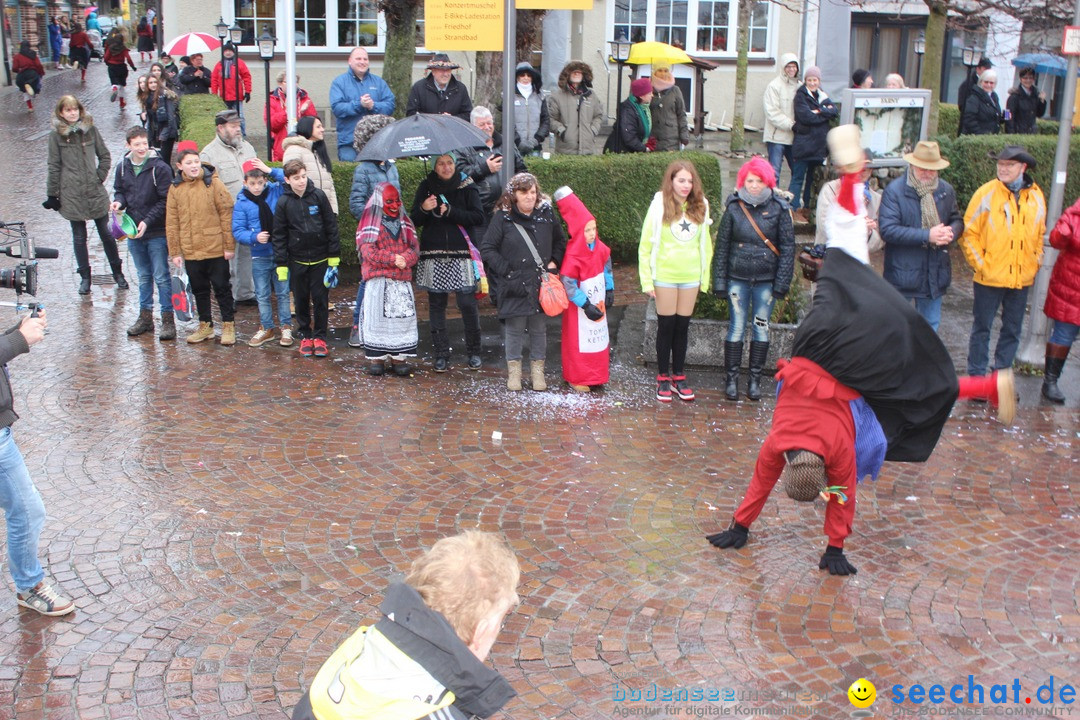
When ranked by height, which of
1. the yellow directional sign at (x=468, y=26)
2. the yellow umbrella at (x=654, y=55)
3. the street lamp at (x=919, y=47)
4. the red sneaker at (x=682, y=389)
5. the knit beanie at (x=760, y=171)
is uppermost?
the street lamp at (x=919, y=47)

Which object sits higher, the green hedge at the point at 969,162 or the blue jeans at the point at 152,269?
the green hedge at the point at 969,162

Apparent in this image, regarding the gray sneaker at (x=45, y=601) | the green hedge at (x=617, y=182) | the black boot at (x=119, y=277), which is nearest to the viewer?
the gray sneaker at (x=45, y=601)

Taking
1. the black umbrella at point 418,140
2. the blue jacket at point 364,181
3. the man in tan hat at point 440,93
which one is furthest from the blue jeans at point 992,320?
the man in tan hat at point 440,93

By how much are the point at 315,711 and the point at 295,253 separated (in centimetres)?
670

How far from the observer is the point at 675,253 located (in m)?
8.35

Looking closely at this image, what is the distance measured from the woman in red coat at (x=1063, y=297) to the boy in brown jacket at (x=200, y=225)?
6770mm

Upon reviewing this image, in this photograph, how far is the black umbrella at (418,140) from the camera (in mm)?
8500

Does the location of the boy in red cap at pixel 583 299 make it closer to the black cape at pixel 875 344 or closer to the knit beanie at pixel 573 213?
the knit beanie at pixel 573 213

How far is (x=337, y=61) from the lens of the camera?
21828mm

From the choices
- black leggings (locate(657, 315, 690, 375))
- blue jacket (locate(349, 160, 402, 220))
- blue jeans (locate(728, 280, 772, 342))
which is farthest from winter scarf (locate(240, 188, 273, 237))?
blue jeans (locate(728, 280, 772, 342))

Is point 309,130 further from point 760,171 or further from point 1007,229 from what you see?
point 1007,229

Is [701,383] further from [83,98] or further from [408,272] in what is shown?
[83,98]

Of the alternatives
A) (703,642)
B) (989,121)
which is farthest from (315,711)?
(989,121)

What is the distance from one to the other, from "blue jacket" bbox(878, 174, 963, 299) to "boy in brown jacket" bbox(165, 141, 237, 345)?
17.9 feet
